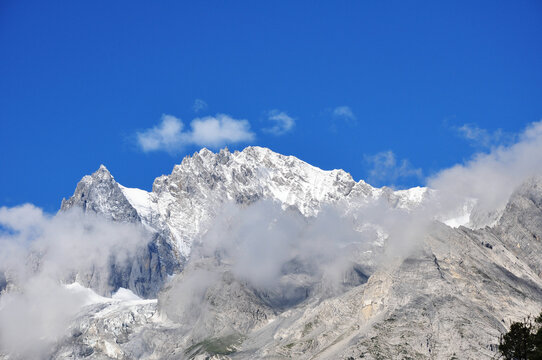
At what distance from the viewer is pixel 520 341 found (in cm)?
14488

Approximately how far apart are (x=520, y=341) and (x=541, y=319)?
9500mm

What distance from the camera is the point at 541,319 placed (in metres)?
152
